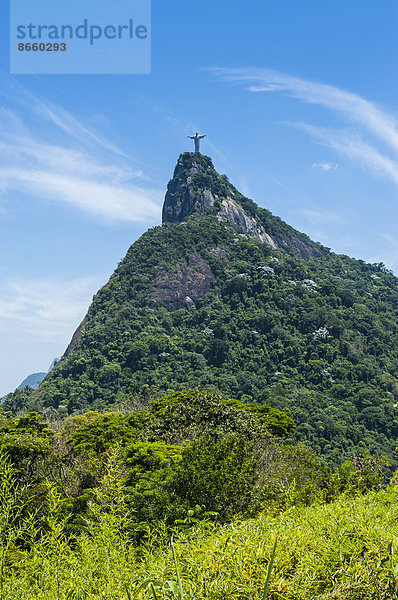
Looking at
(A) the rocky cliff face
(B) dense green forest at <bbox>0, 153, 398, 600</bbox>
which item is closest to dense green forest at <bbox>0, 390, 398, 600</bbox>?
(B) dense green forest at <bbox>0, 153, 398, 600</bbox>

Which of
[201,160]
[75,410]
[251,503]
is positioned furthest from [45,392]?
[201,160]

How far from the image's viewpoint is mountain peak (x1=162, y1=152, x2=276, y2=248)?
104312 mm

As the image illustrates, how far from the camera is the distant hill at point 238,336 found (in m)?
53.8

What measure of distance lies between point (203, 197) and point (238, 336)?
4583 centimetres

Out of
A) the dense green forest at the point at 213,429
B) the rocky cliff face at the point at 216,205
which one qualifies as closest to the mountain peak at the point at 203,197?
the rocky cliff face at the point at 216,205

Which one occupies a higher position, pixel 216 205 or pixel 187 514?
pixel 216 205

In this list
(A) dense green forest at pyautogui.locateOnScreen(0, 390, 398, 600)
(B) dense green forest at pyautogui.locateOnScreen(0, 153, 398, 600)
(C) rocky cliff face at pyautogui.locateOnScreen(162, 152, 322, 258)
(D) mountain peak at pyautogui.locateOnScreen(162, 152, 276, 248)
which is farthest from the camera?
(C) rocky cliff face at pyautogui.locateOnScreen(162, 152, 322, 258)

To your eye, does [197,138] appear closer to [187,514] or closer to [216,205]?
[216,205]

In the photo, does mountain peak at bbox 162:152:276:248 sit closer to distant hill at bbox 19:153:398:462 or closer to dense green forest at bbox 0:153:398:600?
dense green forest at bbox 0:153:398:600

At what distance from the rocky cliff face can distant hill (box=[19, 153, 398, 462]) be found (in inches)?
33.5

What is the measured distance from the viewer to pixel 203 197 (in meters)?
105

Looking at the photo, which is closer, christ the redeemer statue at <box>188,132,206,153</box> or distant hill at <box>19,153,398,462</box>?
distant hill at <box>19,153,398,462</box>

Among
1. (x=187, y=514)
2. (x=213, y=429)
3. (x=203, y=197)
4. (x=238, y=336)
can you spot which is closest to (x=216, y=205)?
(x=203, y=197)

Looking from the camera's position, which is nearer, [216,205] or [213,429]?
[213,429]
